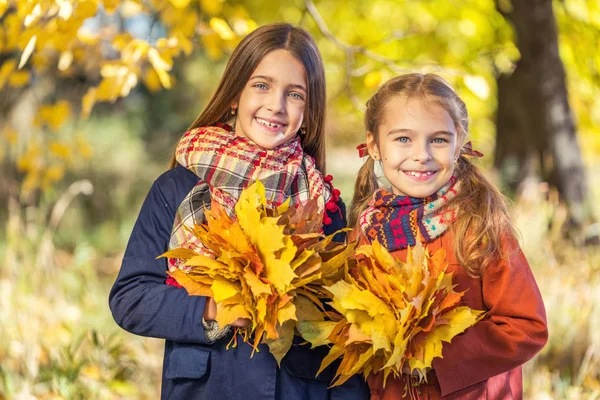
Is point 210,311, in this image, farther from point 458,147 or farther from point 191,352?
point 458,147

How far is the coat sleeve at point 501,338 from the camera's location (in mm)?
2426

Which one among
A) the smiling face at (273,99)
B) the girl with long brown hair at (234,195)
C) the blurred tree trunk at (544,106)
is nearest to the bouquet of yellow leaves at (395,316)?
the girl with long brown hair at (234,195)

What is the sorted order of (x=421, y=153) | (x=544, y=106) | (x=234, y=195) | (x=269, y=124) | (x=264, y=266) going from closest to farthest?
(x=264, y=266), (x=421, y=153), (x=234, y=195), (x=269, y=124), (x=544, y=106)

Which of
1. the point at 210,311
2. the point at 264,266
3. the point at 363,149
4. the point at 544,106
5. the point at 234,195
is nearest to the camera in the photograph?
the point at 264,266

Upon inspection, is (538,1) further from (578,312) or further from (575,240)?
(578,312)

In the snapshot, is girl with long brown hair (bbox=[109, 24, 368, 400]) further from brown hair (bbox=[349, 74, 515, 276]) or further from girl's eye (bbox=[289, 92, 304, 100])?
brown hair (bbox=[349, 74, 515, 276])

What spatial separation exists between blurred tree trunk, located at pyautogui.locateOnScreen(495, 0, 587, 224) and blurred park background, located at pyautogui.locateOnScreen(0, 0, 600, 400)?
0.04ft

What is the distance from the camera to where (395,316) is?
2.26m

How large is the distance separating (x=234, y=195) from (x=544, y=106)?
4.54 meters

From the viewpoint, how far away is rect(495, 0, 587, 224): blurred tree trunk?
6.22 meters

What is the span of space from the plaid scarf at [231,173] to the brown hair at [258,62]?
11 centimetres

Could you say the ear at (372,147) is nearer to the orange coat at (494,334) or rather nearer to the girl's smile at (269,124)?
the girl's smile at (269,124)

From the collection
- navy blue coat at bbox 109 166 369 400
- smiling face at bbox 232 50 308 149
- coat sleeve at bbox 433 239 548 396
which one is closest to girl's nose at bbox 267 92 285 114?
smiling face at bbox 232 50 308 149

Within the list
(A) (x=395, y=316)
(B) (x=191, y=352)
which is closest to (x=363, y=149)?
(A) (x=395, y=316)
